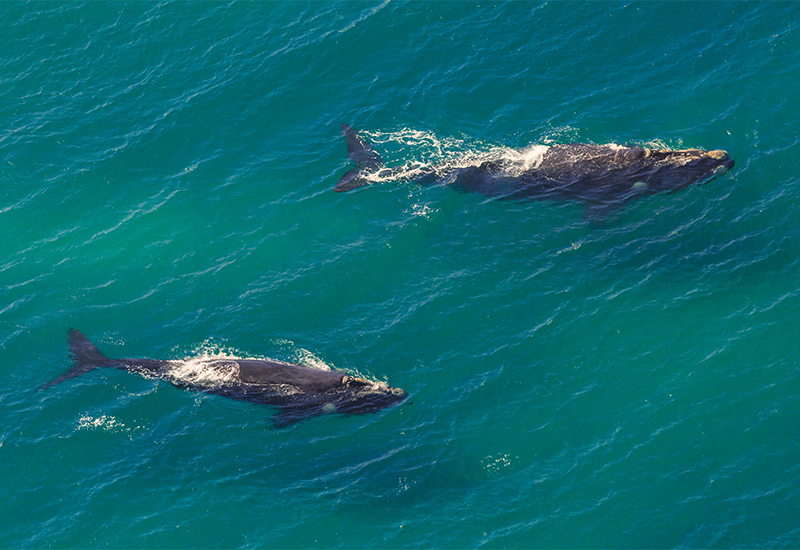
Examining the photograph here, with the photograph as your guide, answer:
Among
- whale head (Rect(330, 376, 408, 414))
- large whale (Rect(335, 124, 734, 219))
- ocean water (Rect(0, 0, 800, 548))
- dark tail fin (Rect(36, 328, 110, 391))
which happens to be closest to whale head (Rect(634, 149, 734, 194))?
large whale (Rect(335, 124, 734, 219))

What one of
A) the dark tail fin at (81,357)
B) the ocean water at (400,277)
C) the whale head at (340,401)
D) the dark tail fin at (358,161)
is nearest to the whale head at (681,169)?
the ocean water at (400,277)

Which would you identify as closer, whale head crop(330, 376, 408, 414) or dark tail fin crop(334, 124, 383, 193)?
whale head crop(330, 376, 408, 414)

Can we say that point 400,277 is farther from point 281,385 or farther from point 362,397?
point 281,385

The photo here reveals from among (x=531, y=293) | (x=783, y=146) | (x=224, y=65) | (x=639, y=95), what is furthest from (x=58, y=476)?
(x=783, y=146)

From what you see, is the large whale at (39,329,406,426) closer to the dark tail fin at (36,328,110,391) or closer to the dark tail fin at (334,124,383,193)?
the dark tail fin at (36,328,110,391)

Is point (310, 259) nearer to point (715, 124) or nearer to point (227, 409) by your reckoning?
point (227, 409)

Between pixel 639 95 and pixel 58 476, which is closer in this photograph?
pixel 58 476
